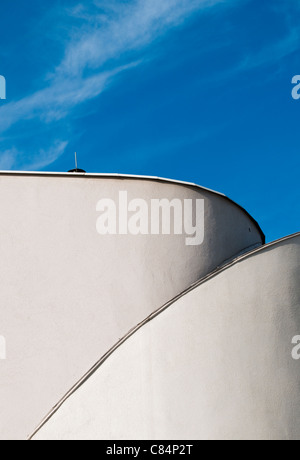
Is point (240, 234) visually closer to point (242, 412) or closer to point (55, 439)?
point (242, 412)

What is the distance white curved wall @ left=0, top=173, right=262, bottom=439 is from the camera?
8742 millimetres

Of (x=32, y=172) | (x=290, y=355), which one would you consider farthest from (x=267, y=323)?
(x=32, y=172)

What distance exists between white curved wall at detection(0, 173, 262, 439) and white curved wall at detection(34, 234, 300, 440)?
2.31 feet

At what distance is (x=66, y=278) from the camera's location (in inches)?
359

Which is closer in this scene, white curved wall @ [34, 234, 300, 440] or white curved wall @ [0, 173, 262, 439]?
white curved wall @ [34, 234, 300, 440]

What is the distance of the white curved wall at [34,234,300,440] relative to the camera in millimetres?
7961

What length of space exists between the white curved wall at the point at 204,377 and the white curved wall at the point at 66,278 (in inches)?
27.7

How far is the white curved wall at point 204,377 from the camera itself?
7961 mm

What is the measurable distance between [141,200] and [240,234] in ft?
6.61

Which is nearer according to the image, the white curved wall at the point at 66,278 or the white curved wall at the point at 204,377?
the white curved wall at the point at 204,377

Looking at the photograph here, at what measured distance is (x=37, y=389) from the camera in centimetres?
870

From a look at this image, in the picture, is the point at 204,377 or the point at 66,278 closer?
the point at 204,377

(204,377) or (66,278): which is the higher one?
(66,278)

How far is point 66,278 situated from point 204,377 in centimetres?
255
